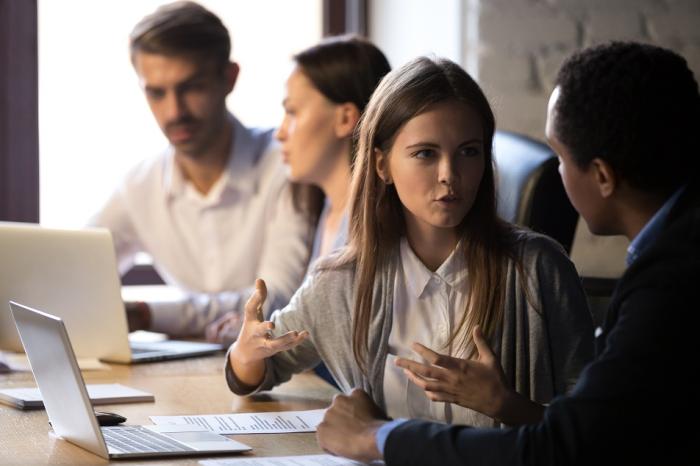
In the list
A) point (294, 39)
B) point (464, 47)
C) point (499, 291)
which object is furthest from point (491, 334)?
point (294, 39)

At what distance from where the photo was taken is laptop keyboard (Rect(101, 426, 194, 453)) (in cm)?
124

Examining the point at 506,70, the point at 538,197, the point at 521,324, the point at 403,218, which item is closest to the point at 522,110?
the point at 506,70

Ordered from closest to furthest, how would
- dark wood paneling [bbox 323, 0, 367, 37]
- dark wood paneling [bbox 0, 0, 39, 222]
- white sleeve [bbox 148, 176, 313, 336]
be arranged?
white sleeve [bbox 148, 176, 313, 336] < dark wood paneling [bbox 0, 0, 39, 222] < dark wood paneling [bbox 323, 0, 367, 37]

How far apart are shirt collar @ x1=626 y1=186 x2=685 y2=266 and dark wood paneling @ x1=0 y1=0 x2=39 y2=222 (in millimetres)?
2095

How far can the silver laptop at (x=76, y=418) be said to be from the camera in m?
1.22

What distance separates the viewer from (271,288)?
2363 mm

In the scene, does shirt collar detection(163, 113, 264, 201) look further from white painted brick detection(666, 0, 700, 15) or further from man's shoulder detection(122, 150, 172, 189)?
white painted brick detection(666, 0, 700, 15)

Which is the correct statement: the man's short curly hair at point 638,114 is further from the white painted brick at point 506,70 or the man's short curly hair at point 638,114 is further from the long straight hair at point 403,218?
the white painted brick at point 506,70

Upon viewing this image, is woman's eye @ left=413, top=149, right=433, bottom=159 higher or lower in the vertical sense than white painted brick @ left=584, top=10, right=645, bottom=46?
→ lower

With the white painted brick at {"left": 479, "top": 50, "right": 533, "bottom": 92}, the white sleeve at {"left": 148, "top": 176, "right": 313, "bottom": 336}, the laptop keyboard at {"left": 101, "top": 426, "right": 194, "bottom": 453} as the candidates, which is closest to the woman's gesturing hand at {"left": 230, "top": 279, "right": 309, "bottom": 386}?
the laptop keyboard at {"left": 101, "top": 426, "right": 194, "bottom": 453}

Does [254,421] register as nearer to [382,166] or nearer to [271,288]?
[382,166]

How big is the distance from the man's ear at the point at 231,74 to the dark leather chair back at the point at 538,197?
35.0 inches

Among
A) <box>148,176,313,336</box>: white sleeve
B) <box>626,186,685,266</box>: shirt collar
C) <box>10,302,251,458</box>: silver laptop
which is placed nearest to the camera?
<box>626,186,685,266</box>: shirt collar

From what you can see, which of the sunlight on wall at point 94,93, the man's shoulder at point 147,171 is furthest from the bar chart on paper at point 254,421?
the sunlight on wall at point 94,93
